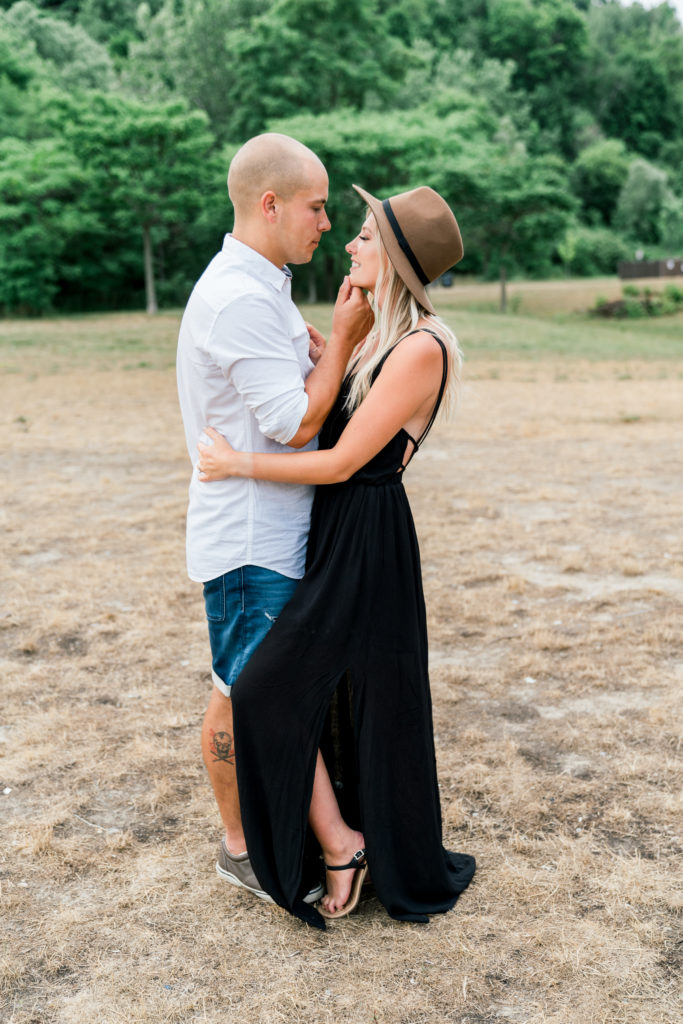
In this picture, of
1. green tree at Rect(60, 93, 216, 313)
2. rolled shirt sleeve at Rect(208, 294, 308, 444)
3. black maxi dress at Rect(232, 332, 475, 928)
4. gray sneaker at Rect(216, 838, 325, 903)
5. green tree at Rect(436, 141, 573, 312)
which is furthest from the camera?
green tree at Rect(436, 141, 573, 312)

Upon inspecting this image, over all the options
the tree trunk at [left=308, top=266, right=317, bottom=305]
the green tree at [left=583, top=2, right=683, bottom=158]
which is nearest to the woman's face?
the tree trunk at [left=308, top=266, right=317, bottom=305]

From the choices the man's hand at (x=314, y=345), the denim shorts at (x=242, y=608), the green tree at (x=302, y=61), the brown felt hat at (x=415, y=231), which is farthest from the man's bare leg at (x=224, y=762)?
the green tree at (x=302, y=61)

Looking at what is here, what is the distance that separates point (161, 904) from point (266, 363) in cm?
158

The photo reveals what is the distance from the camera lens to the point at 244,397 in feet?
7.56

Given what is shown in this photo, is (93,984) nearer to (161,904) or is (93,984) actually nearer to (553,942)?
(161,904)

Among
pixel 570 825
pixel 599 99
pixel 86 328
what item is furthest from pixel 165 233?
pixel 599 99

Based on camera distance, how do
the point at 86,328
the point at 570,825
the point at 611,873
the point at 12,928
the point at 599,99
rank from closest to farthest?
the point at 12,928 → the point at 611,873 → the point at 570,825 → the point at 86,328 → the point at 599,99

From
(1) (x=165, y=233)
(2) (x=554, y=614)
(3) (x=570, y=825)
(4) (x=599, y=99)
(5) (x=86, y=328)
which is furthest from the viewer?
(4) (x=599, y=99)

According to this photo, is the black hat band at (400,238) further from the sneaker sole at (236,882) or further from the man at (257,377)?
the sneaker sole at (236,882)

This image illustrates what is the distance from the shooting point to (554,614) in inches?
202

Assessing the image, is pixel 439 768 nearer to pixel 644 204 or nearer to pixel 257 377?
pixel 257 377

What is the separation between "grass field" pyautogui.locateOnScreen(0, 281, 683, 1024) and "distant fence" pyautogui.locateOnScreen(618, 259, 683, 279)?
119 ft

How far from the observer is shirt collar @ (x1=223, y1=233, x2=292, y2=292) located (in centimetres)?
235

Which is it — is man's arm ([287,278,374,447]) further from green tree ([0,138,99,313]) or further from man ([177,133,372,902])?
green tree ([0,138,99,313])
